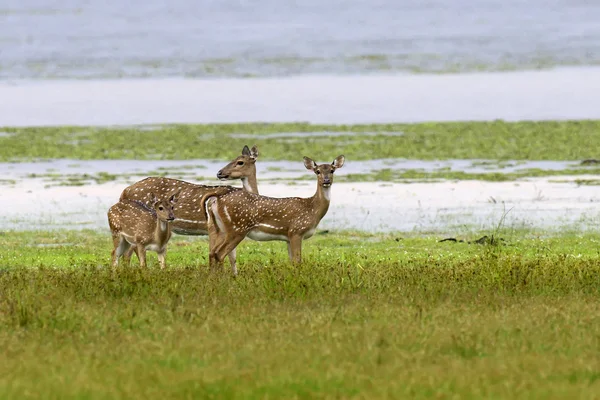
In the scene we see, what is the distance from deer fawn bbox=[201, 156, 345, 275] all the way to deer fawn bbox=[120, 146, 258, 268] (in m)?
0.44

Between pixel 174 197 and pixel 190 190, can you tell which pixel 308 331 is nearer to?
pixel 174 197

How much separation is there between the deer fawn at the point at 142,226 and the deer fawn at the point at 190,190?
185 millimetres

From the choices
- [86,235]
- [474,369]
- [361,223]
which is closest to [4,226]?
[86,235]

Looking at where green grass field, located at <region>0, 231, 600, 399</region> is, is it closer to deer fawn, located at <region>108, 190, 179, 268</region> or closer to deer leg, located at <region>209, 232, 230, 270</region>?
deer leg, located at <region>209, 232, 230, 270</region>

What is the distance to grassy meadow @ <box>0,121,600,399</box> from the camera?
8.87 m

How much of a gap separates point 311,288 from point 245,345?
3.01 metres

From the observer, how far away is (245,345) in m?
10.1

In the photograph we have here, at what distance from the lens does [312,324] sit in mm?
10805

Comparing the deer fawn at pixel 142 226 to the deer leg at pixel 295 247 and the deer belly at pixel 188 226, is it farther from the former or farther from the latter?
the deer leg at pixel 295 247

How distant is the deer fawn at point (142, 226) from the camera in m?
16.2

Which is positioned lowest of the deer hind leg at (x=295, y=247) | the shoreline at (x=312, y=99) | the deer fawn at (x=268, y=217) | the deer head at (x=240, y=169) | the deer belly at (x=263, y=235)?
the shoreline at (x=312, y=99)

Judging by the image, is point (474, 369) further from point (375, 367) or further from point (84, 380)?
point (84, 380)

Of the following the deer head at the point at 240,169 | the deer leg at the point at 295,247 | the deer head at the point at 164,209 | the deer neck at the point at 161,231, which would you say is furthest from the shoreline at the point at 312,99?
the deer leg at the point at 295,247

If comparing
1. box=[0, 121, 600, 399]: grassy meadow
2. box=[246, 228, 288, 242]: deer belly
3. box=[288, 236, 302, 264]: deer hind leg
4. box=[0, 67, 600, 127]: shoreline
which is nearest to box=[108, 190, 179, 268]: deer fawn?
box=[0, 121, 600, 399]: grassy meadow
